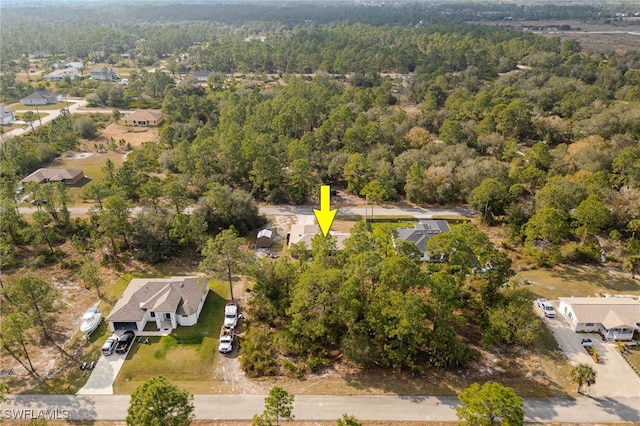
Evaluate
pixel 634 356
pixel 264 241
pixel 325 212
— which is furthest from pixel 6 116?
pixel 634 356

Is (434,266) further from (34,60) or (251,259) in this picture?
(34,60)

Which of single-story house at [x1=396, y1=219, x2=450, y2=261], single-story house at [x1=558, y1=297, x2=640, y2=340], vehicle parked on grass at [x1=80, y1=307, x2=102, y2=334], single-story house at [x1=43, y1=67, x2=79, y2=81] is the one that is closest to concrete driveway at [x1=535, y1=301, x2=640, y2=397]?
single-story house at [x1=558, y1=297, x2=640, y2=340]

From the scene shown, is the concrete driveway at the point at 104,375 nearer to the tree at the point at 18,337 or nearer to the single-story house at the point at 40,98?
the tree at the point at 18,337

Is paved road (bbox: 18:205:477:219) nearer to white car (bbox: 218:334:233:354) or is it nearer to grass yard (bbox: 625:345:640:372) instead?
white car (bbox: 218:334:233:354)

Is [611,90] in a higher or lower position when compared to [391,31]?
lower

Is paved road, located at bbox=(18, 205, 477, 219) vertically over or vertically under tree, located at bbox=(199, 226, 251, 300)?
under

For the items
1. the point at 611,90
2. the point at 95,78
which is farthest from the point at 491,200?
the point at 95,78
